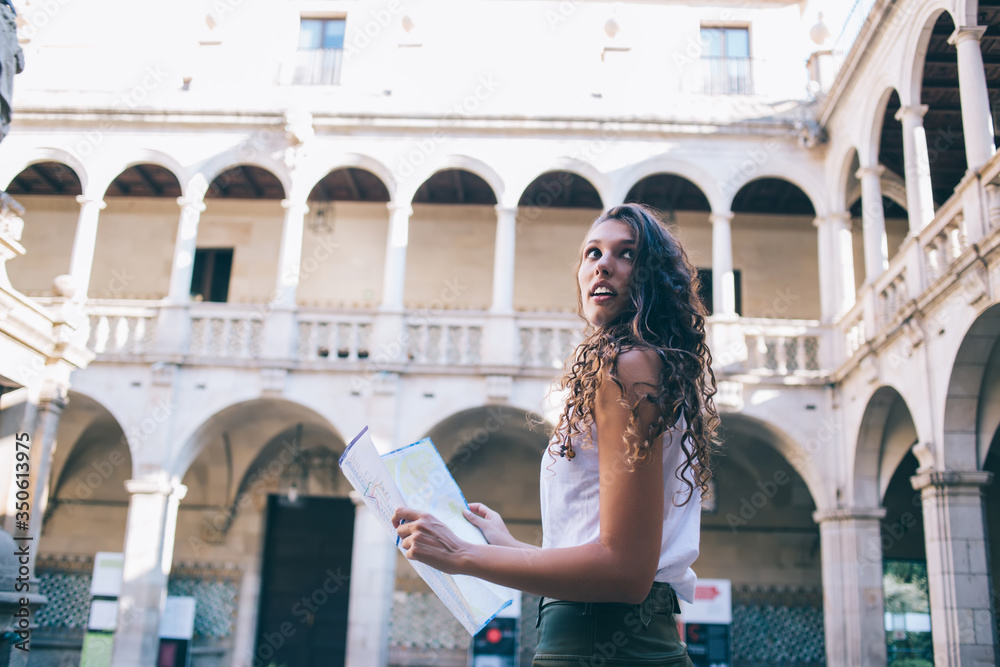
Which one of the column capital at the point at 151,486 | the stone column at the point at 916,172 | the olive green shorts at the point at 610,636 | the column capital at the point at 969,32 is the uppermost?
the column capital at the point at 969,32

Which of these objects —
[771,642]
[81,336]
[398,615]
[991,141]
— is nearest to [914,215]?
[991,141]

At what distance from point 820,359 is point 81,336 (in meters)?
11.1

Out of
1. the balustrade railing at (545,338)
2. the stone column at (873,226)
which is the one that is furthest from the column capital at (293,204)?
the stone column at (873,226)

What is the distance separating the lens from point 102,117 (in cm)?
1495

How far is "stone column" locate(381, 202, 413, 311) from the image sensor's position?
14.0m

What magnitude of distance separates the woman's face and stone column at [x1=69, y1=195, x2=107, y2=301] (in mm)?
13848

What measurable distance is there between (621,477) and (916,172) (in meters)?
10.7

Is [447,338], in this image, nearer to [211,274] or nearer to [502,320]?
[502,320]

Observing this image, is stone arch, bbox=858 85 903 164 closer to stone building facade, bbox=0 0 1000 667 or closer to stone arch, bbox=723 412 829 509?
stone building facade, bbox=0 0 1000 667

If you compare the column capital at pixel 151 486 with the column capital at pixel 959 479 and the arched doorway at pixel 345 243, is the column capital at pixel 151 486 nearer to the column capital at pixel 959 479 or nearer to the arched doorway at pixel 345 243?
the arched doorway at pixel 345 243

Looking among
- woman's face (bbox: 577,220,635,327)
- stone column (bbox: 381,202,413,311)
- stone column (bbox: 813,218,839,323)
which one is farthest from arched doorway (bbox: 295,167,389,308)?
woman's face (bbox: 577,220,635,327)

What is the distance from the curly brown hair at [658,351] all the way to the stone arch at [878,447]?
36.4ft

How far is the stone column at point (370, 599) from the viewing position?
1280cm

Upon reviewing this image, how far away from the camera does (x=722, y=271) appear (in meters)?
14.0
